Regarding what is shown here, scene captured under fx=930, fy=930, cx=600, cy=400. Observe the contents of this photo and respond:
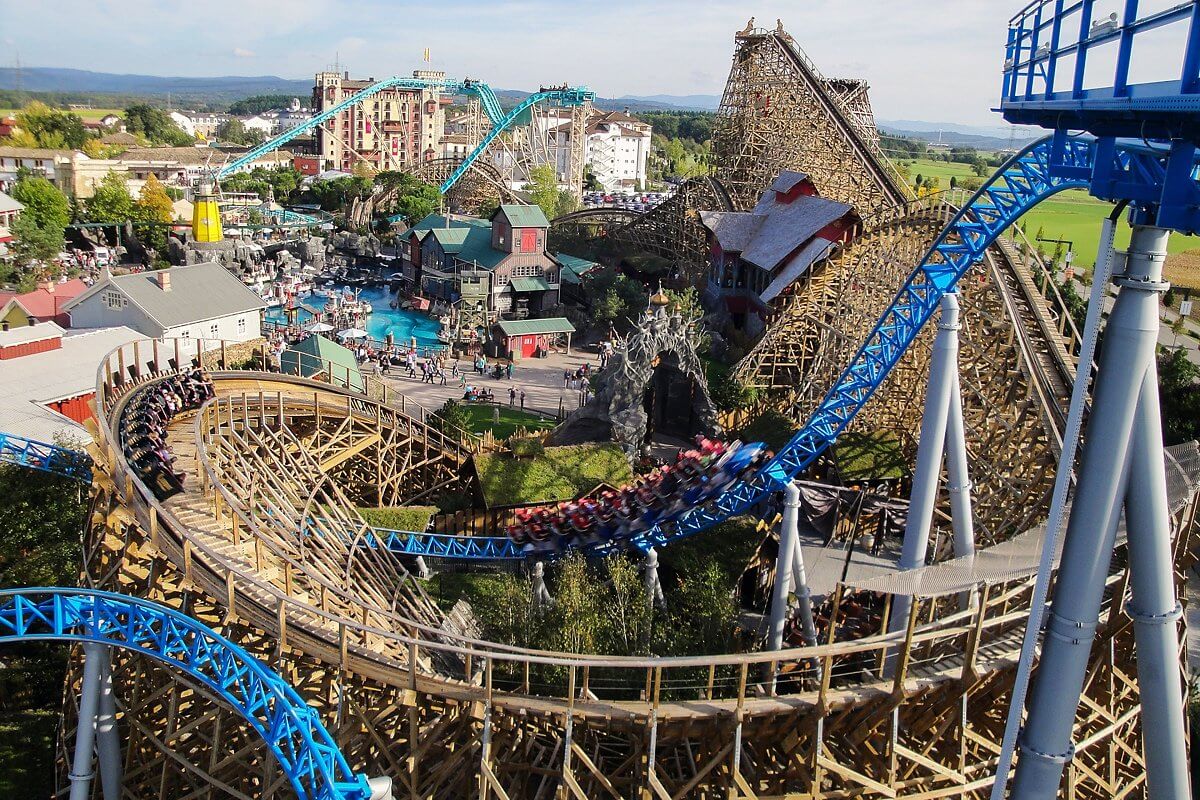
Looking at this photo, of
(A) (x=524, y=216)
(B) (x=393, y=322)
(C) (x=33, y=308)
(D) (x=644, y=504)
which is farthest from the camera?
A: (B) (x=393, y=322)

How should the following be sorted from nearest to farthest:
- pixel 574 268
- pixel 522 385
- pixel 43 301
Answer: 1. pixel 522 385
2. pixel 43 301
3. pixel 574 268

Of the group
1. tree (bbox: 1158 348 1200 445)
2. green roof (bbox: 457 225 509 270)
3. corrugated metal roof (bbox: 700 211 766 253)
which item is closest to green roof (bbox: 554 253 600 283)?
green roof (bbox: 457 225 509 270)

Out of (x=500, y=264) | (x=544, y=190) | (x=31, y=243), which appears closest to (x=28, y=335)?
(x=500, y=264)

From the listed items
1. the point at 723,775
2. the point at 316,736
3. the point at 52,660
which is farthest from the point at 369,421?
the point at 723,775

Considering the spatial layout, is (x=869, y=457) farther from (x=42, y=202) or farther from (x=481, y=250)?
(x=42, y=202)

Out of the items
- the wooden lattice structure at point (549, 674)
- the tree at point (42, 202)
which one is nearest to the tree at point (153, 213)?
the tree at point (42, 202)

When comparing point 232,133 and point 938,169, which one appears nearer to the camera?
point 938,169
